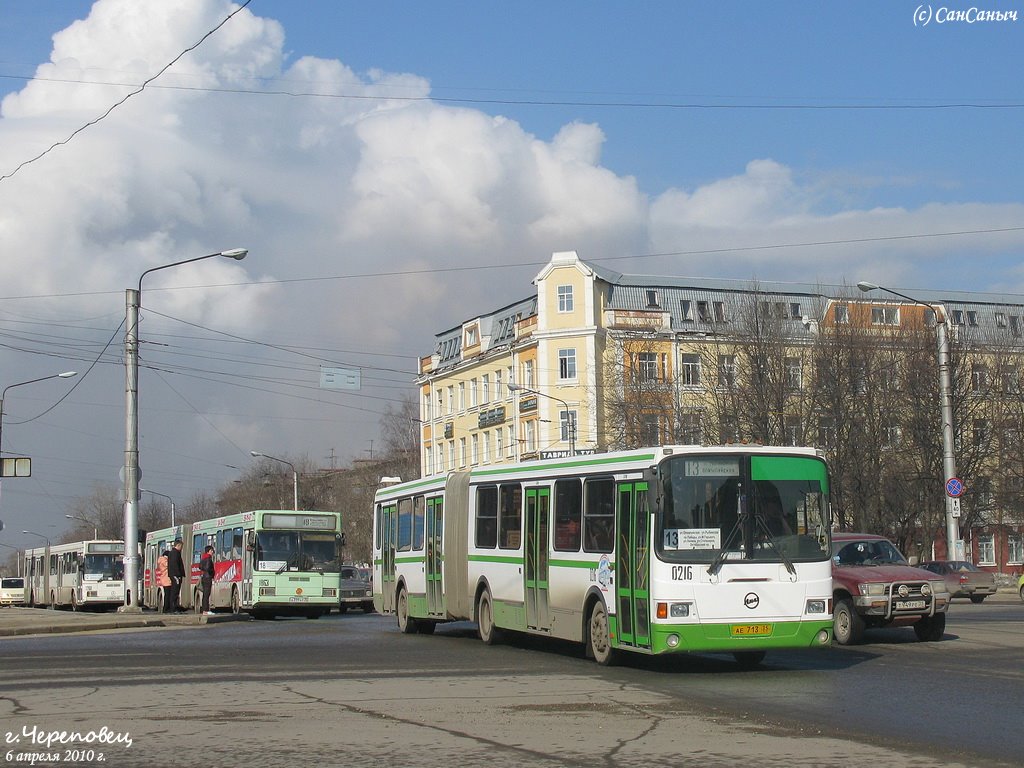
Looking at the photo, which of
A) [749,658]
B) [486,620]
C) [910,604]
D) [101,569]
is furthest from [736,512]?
[101,569]

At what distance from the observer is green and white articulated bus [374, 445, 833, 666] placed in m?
16.0

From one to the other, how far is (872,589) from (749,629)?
4507 mm

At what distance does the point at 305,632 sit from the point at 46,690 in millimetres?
12084

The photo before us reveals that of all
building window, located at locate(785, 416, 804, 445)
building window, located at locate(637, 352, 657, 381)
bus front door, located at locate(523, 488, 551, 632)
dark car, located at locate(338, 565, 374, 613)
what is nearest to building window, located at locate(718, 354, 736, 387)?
building window, located at locate(785, 416, 804, 445)

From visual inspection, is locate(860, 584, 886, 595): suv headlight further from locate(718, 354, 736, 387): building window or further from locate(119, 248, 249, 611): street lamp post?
locate(718, 354, 736, 387): building window

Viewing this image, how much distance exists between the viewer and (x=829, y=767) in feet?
→ 30.6

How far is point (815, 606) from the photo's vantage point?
53.6 ft

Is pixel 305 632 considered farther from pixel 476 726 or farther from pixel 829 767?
pixel 829 767

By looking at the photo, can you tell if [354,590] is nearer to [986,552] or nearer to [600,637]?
[600,637]

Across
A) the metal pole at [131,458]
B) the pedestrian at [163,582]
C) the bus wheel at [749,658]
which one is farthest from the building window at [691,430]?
the bus wheel at [749,658]

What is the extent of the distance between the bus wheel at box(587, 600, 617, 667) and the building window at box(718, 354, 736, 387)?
39903 mm

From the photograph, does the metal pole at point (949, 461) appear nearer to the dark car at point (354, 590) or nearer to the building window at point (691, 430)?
the building window at point (691, 430)

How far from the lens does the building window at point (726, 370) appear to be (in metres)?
57.3

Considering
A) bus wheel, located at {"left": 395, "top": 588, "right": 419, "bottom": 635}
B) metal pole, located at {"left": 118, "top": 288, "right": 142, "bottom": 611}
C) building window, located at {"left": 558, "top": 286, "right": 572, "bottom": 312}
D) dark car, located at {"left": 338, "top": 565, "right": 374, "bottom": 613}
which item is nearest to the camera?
bus wheel, located at {"left": 395, "top": 588, "right": 419, "bottom": 635}
